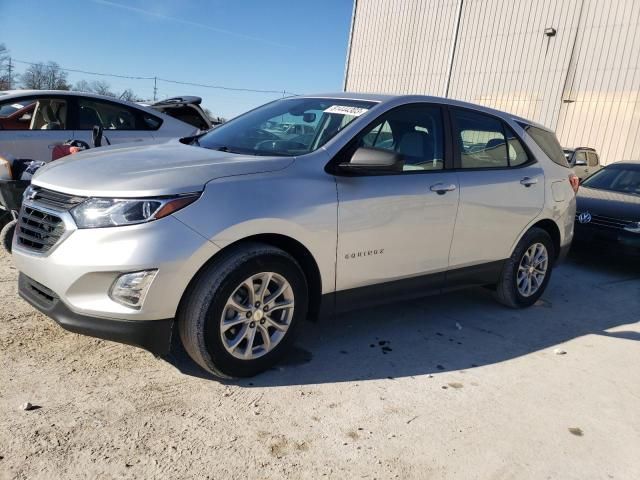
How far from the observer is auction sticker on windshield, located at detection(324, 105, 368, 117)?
11.8 feet

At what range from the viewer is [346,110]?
144 inches

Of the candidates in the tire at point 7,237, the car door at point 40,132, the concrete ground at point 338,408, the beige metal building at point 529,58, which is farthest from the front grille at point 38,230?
the beige metal building at point 529,58

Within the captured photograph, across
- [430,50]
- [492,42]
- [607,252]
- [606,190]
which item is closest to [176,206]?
[607,252]

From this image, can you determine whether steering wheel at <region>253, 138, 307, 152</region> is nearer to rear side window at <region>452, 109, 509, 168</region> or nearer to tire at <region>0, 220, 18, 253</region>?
rear side window at <region>452, 109, 509, 168</region>

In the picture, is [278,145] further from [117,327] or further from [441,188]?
[117,327]

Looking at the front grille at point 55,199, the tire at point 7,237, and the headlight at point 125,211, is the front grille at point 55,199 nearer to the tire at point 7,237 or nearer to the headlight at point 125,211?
the headlight at point 125,211

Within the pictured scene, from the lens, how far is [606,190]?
7605 millimetres

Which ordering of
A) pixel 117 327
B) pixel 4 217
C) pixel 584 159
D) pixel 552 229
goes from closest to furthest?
pixel 117 327, pixel 552 229, pixel 4 217, pixel 584 159

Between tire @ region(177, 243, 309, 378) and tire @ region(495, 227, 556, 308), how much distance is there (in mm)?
2263

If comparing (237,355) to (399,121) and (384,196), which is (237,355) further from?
(399,121)

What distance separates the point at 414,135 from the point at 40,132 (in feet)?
14.7

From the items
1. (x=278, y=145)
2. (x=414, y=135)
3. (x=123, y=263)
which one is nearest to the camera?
(x=123, y=263)

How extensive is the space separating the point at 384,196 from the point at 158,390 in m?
1.83

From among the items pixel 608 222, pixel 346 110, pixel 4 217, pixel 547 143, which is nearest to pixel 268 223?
pixel 346 110
